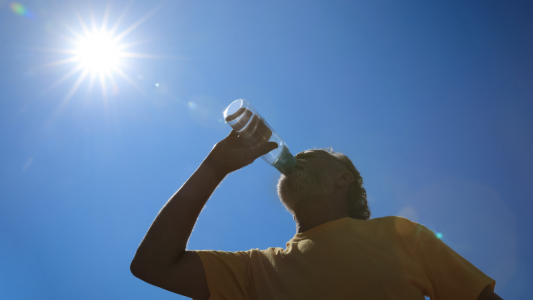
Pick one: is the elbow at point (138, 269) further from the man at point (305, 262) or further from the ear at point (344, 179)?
the ear at point (344, 179)

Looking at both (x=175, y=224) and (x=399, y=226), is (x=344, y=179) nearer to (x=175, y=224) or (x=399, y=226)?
(x=399, y=226)

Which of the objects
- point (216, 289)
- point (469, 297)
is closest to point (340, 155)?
point (469, 297)

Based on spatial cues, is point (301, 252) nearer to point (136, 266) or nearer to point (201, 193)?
point (201, 193)

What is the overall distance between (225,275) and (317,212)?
906mm

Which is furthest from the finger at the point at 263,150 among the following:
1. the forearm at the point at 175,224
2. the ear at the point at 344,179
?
the ear at the point at 344,179

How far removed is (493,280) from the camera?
5.35ft

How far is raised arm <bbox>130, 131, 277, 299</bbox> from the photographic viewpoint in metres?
1.62

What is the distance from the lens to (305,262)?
179 cm

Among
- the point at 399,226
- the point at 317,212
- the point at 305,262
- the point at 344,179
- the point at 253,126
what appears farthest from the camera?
the point at 344,179

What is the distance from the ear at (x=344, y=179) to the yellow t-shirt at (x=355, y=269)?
1.94ft

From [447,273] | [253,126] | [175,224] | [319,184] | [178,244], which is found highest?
[253,126]

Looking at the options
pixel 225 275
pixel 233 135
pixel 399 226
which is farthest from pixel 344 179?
pixel 225 275

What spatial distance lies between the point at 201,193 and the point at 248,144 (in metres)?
0.61

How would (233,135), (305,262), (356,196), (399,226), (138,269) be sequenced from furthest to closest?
1. (356,196)
2. (233,135)
3. (399,226)
4. (305,262)
5. (138,269)
